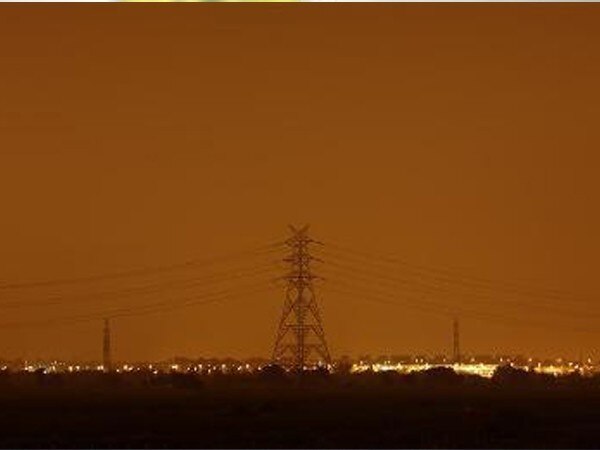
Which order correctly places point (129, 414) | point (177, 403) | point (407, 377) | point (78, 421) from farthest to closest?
point (407, 377) → point (177, 403) → point (129, 414) → point (78, 421)

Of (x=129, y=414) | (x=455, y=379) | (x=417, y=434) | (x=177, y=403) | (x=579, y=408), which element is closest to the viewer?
(x=417, y=434)

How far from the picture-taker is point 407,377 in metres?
117

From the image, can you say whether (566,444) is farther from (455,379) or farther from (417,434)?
(455,379)

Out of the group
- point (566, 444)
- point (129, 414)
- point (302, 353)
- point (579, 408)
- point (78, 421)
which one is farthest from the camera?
point (302, 353)

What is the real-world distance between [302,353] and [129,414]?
27.2m

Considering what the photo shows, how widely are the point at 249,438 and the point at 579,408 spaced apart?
1937 centimetres

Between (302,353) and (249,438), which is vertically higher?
(302,353)

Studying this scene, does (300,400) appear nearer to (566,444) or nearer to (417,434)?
(417,434)

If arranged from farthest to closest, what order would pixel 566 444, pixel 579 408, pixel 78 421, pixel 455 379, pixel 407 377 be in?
pixel 407 377 < pixel 455 379 < pixel 579 408 < pixel 78 421 < pixel 566 444

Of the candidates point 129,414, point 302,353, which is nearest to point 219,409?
point 129,414

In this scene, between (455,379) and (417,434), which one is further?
(455,379)

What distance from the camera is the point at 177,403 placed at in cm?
5541

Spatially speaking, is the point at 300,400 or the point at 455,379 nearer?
the point at 300,400

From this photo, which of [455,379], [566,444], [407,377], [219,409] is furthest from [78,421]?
[407,377]
